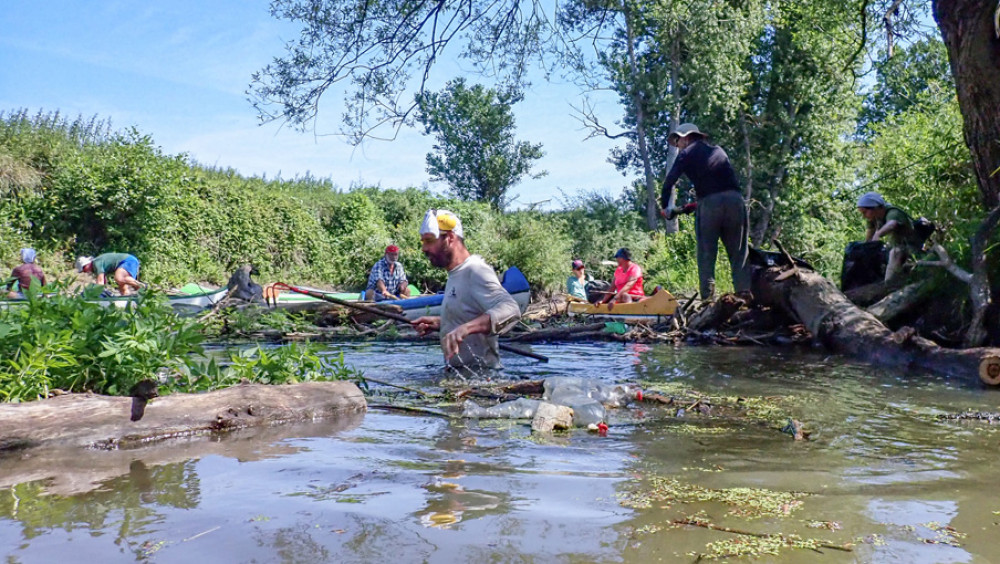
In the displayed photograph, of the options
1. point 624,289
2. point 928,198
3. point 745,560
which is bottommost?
point 745,560

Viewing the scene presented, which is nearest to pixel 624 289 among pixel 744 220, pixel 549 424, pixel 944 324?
pixel 744 220

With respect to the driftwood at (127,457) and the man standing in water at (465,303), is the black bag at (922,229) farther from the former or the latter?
the driftwood at (127,457)

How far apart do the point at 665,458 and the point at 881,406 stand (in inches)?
109

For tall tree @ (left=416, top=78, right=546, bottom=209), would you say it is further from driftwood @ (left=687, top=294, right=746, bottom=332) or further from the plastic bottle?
the plastic bottle

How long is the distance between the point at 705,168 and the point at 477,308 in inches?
214

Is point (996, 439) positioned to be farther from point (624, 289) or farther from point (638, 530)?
point (624, 289)

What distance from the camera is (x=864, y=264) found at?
12.5 meters

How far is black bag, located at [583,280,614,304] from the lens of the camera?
55.2ft

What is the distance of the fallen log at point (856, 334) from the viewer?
7879 millimetres

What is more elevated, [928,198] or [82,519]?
[928,198]

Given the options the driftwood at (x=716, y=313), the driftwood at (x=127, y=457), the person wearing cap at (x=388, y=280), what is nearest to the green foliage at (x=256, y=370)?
the driftwood at (x=127, y=457)

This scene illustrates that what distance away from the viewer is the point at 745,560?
279cm

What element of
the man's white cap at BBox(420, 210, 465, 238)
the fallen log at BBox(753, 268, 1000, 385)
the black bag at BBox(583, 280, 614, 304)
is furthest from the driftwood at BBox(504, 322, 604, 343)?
the man's white cap at BBox(420, 210, 465, 238)

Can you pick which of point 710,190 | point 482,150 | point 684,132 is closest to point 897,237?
point 710,190
